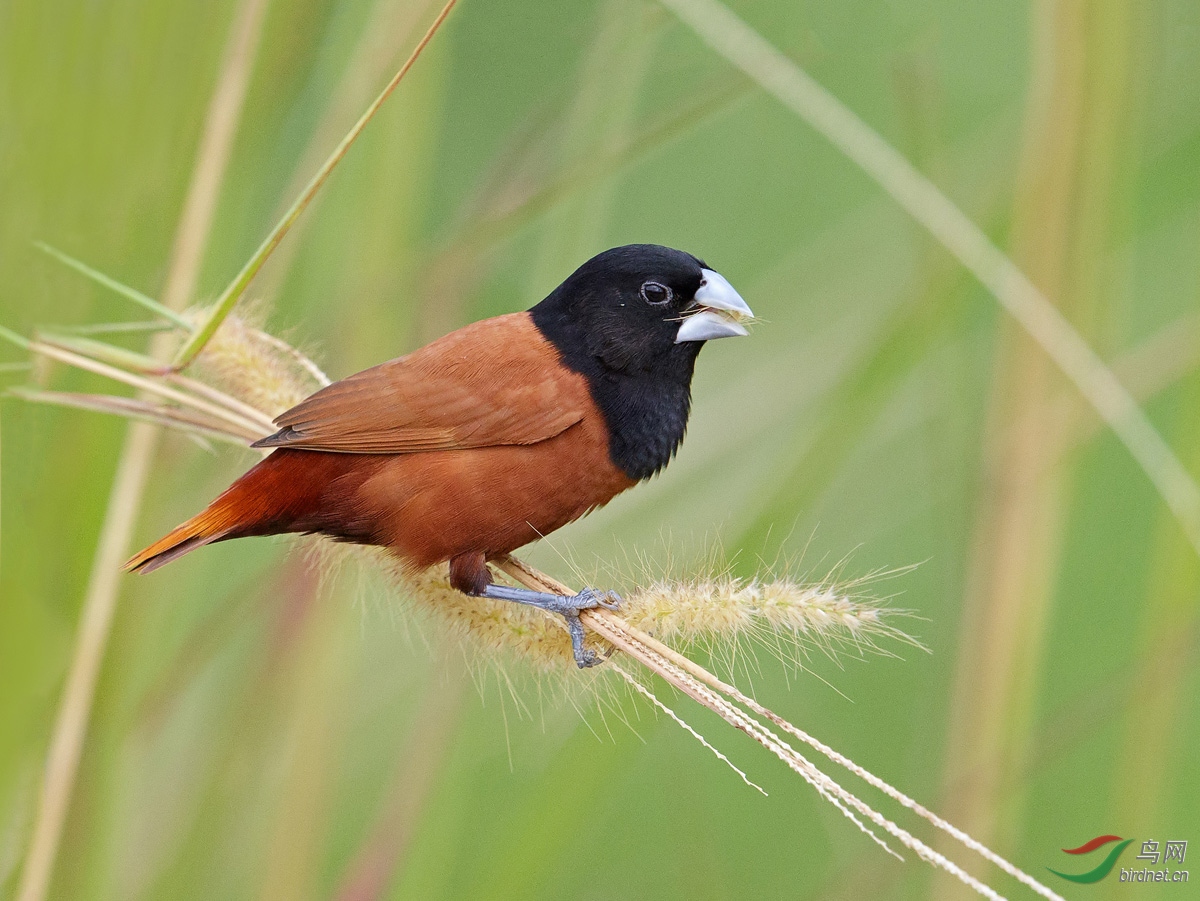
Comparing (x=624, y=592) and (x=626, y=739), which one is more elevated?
(x=624, y=592)

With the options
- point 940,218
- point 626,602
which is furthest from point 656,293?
point 626,602

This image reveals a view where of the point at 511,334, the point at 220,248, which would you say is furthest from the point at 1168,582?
the point at 220,248

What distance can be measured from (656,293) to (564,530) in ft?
1.98

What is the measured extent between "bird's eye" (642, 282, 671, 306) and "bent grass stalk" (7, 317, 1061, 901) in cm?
66

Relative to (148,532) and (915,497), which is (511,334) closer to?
(148,532)

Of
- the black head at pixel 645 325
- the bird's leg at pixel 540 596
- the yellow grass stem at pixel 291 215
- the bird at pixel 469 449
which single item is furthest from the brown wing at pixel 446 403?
the yellow grass stem at pixel 291 215

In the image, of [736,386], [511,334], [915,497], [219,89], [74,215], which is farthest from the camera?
[915,497]

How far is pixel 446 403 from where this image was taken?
7.58 feet

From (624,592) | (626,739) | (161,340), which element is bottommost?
(626,739)

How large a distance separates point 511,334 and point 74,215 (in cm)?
123

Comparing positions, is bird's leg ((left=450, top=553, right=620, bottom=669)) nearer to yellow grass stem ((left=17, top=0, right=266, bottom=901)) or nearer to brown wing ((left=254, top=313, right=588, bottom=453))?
brown wing ((left=254, top=313, right=588, bottom=453))

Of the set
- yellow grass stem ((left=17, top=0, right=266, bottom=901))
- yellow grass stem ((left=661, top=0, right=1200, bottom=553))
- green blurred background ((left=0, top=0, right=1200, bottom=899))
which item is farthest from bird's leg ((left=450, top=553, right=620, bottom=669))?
yellow grass stem ((left=661, top=0, right=1200, bottom=553))

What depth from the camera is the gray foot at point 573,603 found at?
1964 mm

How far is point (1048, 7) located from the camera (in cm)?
203
